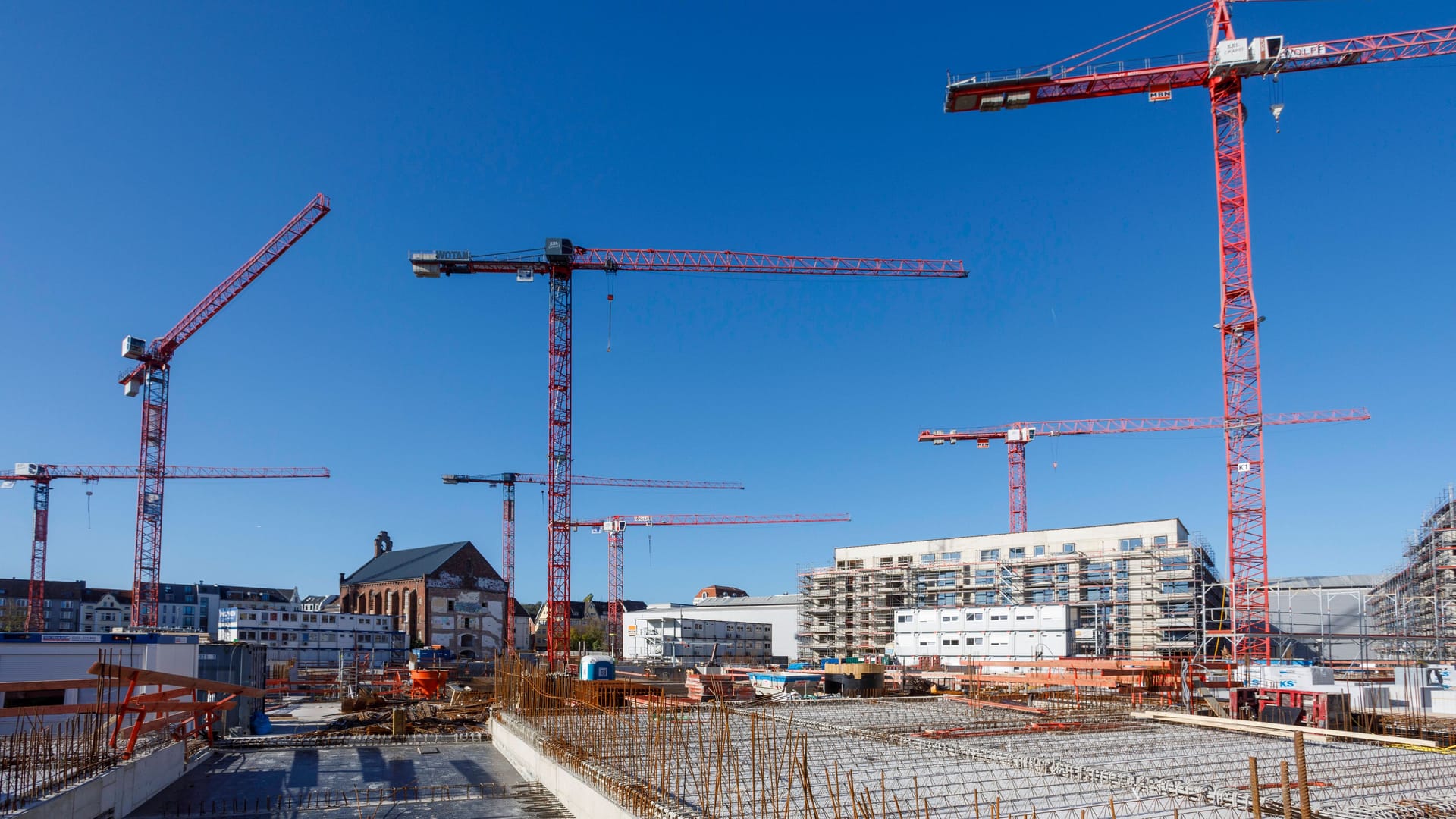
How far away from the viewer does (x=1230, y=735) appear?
22.3 meters

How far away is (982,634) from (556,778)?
51589 mm

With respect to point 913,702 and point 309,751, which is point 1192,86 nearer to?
point 913,702

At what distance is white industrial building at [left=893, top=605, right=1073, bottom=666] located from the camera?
61.6 metres

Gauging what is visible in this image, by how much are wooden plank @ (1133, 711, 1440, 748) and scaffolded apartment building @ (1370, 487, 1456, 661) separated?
19.5 metres

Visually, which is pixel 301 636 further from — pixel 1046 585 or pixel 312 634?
pixel 1046 585

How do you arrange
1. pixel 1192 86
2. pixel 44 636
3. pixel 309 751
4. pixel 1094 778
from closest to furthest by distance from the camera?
pixel 1094 778
pixel 309 751
pixel 44 636
pixel 1192 86

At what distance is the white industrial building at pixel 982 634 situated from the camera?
6159 centimetres

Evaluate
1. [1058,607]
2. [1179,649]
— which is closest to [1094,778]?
[1058,607]

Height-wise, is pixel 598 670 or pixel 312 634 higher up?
pixel 598 670

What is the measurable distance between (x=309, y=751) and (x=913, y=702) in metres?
18.1

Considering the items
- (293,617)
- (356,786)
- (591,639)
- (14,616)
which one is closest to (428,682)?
(356,786)

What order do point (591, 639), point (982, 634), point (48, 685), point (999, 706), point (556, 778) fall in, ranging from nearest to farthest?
point (48, 685)
point (556, 778)
point (999, 706)
point (982, 634)
point (591, 639)

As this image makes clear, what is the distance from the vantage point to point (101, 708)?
16844 millimetres

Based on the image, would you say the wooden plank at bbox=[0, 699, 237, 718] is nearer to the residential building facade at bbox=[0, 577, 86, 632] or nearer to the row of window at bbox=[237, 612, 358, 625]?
the row of window at bbox=[237, 612, 358, 625]
